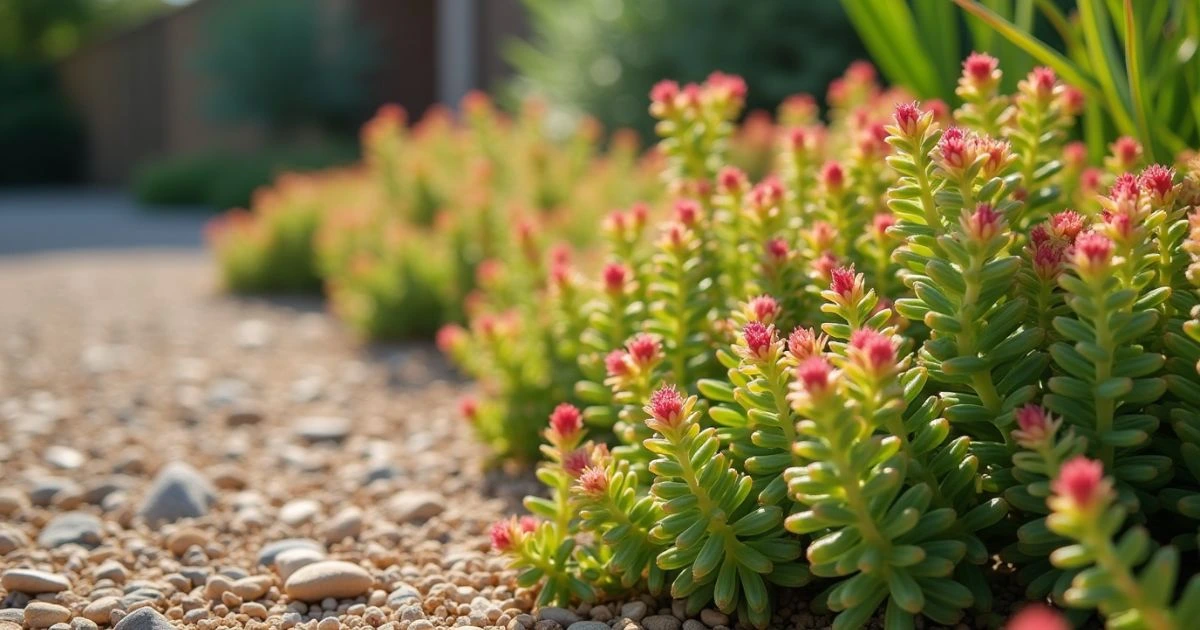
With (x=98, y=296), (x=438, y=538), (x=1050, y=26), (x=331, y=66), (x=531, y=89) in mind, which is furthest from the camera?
(x=331, y=66)

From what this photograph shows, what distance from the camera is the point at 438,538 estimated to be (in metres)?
2.30

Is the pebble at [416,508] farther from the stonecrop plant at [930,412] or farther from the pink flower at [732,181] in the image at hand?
the pink flower at [732,181]

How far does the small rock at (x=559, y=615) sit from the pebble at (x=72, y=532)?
1076mm

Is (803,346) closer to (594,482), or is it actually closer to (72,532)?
(594,482)

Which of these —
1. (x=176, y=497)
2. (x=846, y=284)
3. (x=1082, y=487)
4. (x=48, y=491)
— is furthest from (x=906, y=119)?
(x=48, y=491)

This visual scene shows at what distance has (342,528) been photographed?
7.51ft

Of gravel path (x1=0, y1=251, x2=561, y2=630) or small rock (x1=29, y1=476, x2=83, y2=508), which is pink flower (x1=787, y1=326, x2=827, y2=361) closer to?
gravel path (x1=0, y1=251, x2=561, y2=630)

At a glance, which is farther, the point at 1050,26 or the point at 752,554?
the point at 1050,26

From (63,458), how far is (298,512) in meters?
0.86

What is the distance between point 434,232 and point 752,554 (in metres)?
4.02

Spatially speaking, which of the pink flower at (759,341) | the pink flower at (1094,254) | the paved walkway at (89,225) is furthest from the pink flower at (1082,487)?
the paved walkway at (89,225)

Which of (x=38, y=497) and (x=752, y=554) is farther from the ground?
(x=38, y=497)

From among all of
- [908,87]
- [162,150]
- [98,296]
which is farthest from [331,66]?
[908,87]

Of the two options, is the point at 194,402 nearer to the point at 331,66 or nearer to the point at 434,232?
the point at 434,232
